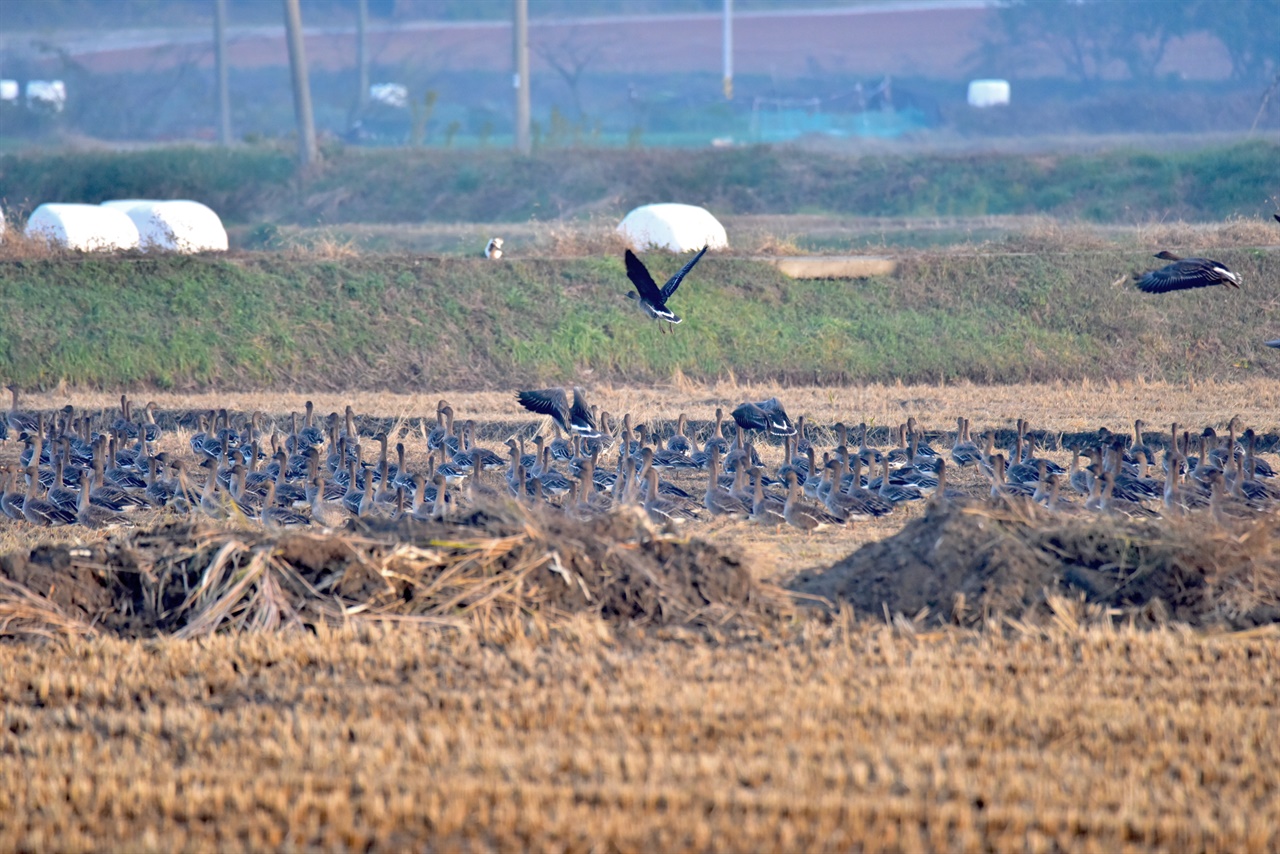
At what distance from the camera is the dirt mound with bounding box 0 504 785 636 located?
842 centimetres

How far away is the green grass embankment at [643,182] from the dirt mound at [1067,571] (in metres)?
27.4

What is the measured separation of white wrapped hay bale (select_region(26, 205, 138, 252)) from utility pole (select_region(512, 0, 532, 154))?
619 inches

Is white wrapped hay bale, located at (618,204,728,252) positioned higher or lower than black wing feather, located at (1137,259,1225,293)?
lower

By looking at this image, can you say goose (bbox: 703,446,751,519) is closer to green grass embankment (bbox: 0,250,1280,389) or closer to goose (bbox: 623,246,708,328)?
goose (bbox: 623,246,708,328)

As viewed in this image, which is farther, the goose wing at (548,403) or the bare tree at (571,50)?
the bare tree at (571,50)

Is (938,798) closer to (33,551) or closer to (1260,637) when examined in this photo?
(1260,637)

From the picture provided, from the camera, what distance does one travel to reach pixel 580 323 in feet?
74.7

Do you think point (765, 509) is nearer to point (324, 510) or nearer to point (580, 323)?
point (324, 510)

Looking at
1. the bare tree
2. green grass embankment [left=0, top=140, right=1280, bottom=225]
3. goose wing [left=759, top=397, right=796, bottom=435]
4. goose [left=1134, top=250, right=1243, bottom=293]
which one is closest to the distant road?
the bare tree

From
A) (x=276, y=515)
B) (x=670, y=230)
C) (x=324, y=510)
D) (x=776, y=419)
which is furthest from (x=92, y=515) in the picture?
(x=670, y=230)

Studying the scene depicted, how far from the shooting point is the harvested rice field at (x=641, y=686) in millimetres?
5625

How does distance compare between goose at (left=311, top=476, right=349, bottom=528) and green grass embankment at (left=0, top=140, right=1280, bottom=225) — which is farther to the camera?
green grass embankment at (left=0, top=140, right=1280, bottom=225)

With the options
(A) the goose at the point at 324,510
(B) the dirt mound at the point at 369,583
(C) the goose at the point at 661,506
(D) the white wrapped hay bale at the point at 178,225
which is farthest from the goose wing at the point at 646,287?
(D) the white wrapped hay bale at the point at 178,225

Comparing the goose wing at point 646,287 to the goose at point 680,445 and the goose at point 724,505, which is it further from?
the goose at point 724,505
